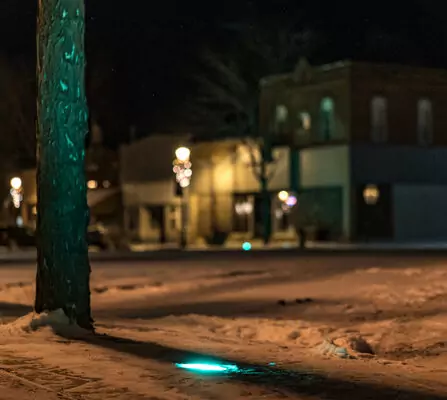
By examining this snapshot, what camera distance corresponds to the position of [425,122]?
51.0 metres

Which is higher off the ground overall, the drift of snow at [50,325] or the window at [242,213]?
the window at [242,213]

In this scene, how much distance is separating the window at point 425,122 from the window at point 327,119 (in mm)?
4636

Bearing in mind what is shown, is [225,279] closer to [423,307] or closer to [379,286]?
[379,286]

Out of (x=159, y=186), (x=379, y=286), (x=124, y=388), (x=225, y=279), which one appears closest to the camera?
(x=124, y=388)

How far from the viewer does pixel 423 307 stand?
17.1 metres

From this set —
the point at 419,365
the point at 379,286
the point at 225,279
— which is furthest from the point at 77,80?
the point at 225,279

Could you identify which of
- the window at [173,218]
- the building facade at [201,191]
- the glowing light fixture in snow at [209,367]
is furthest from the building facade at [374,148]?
the glowing light fixture in snow at [209,367]

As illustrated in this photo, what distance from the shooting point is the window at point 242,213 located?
54872mm

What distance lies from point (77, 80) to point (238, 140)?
41478mm

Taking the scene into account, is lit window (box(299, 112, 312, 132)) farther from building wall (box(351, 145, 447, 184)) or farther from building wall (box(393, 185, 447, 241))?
building wall (box(393, 185, 447, 241))

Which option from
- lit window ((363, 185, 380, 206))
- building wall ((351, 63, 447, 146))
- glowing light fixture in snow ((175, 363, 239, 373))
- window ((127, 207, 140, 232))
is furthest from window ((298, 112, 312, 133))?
glowing light fixture in snow ((175, 363, 239, 373))

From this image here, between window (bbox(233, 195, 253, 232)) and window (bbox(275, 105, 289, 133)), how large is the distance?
4354 mm

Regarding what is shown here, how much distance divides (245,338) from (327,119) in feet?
124

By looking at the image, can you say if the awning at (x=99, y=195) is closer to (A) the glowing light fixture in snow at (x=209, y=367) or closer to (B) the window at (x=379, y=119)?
(B) the window at (x=379, y=119)
